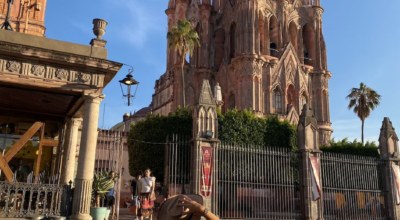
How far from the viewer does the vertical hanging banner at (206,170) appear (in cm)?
1573

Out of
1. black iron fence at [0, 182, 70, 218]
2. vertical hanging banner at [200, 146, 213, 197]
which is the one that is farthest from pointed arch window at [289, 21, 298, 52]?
black iron fence at [0, 182, 70, 218]

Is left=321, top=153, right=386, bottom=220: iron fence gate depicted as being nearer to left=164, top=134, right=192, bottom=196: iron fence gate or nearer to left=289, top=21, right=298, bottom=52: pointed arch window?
left=164, top=134, right=192, bottom=196: iron fence gate

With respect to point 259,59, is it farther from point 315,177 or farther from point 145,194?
point 145,194

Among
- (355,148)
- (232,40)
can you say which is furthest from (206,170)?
(232,40)

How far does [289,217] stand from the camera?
17.8 m

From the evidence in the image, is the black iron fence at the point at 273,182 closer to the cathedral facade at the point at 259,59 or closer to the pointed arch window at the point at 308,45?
the cathedral facade at the point at 259,59

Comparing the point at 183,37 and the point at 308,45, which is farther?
the point at 308,45

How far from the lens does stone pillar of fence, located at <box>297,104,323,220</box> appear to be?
17.4 metres

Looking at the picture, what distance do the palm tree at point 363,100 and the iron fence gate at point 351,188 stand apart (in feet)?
74.8

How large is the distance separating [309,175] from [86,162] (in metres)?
11.0

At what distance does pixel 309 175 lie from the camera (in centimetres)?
1772

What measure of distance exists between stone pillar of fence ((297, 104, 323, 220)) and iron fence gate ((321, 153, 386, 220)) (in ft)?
→ 2.73

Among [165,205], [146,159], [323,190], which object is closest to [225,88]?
[146,159]

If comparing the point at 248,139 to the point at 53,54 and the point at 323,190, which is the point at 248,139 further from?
the point at 53,54
